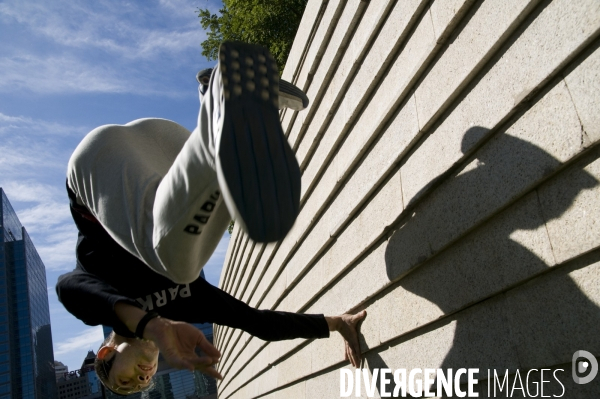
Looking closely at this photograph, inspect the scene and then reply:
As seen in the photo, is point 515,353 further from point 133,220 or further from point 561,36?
point 133,220

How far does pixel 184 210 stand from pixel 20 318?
134529mm

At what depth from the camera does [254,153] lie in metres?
1.36

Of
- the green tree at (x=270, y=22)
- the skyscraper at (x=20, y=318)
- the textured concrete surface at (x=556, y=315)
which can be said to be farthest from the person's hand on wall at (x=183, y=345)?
the skyscraper at (x=20, y=318)

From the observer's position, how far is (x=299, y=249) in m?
4.22

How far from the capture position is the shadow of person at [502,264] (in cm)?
139

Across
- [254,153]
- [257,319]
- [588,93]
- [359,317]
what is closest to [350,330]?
[359,317]

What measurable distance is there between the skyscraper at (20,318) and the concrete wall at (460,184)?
122 metres

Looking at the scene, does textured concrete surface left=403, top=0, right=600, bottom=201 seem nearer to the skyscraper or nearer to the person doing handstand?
the person doing handstand

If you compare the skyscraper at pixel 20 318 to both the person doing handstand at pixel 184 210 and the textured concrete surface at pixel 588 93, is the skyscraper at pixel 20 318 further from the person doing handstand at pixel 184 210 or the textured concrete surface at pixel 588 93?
the textured concrete surface at pixel 588 93

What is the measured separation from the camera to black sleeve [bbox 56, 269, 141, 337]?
2.34 metres

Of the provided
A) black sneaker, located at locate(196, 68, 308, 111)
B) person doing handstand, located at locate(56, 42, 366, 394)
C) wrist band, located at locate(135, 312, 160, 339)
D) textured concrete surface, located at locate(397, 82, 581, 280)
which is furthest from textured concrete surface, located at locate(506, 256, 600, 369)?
wrist band, located at locate(135, 312, 160, 339)

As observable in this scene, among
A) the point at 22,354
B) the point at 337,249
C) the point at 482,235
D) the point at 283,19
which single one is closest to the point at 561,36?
the point at 482,235

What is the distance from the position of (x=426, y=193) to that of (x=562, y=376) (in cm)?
93

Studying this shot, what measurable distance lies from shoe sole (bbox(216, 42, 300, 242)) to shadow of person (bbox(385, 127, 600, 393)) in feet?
2.40
